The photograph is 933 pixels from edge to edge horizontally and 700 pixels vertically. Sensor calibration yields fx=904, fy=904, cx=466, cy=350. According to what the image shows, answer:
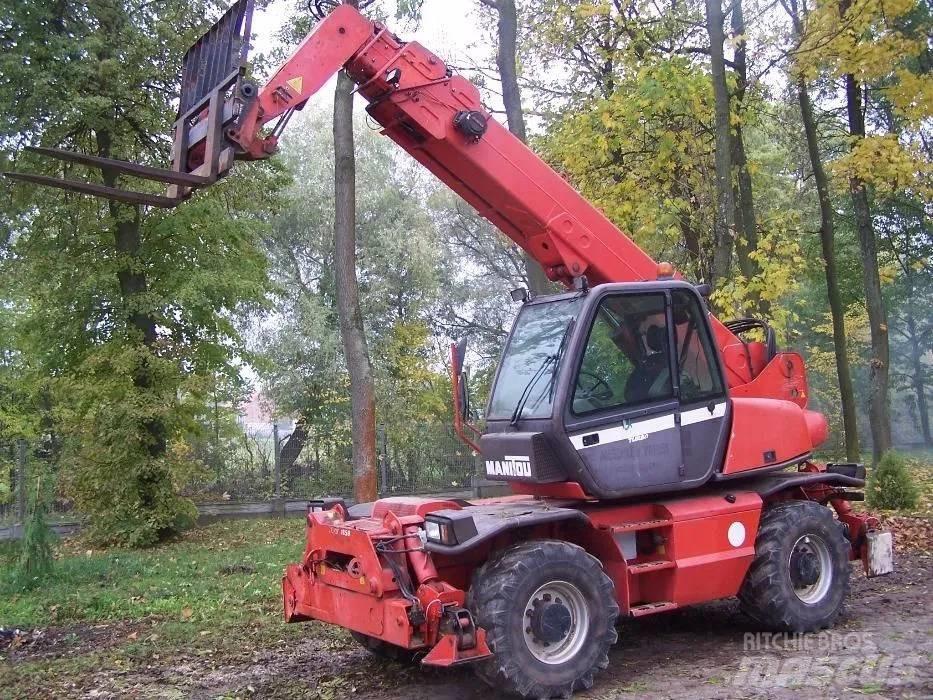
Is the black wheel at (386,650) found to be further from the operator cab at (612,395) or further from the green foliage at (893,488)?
the green foliage at (893,488)

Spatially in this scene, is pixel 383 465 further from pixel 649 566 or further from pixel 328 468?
pixel 649 566

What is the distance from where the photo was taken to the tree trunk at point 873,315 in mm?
16777

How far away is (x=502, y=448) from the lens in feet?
21.9

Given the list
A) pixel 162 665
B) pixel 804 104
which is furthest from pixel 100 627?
pixel 804 104

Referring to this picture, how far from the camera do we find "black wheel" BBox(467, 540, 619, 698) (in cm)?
559

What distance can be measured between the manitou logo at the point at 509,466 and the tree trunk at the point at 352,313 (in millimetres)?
6245

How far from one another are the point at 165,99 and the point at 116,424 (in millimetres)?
5504

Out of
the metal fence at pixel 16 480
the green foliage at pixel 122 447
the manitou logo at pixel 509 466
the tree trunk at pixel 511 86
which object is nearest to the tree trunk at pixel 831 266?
the tree trunk at pixel 511 86

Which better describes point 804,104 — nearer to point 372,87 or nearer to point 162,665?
point 372,87

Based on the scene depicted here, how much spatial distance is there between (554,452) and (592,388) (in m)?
0.55

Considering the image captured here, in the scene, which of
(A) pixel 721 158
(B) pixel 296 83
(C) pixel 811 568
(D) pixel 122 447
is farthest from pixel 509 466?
(D) pixel 122 447

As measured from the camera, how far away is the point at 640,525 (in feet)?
21.4

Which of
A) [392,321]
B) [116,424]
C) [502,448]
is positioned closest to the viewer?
[502,448]

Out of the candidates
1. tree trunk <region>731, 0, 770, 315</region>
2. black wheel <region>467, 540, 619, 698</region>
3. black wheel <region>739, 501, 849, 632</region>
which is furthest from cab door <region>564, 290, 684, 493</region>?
tree trunk <region>731, 0, 770, 315</region>
